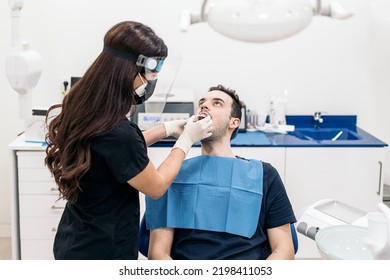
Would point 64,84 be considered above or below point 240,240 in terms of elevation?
above

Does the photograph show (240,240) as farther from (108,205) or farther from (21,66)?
(21,66)

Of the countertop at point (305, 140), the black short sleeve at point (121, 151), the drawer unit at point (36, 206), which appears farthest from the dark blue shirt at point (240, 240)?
the drawer unit at point (36, 206)

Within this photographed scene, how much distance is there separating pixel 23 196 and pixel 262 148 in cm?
127

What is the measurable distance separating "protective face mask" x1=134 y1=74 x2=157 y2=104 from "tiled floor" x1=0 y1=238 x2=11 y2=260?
1.72 m

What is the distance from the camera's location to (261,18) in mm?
984

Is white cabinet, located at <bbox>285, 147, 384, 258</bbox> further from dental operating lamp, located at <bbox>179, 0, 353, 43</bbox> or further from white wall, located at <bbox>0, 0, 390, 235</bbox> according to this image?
dental operating lamp, located at <bbox>179, 0, 353, 43</bbox>

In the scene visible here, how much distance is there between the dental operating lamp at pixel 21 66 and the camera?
1.43 m

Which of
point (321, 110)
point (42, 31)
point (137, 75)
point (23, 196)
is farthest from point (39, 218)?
point (321, 110)

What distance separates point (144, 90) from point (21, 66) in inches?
18.1

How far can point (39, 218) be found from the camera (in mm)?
2934

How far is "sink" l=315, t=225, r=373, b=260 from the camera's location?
147 cm

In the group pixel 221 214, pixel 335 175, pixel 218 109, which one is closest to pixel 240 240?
pixel 221 214

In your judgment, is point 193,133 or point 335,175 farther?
Answer: point 335,175

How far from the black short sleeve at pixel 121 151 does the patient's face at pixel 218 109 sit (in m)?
0.50
